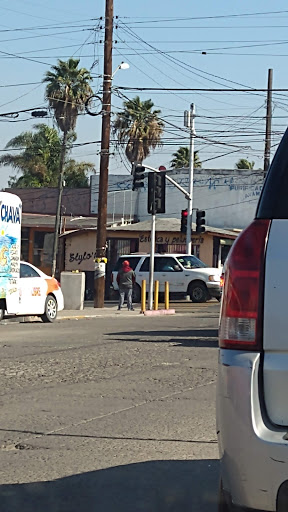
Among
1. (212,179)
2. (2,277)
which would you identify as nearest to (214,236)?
(212,179)

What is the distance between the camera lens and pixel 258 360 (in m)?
3.34

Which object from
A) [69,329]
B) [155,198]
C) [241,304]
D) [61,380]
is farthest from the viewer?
[155,198]

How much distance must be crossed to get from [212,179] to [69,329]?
4048 cm

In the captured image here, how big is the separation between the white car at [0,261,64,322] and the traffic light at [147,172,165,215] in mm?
5737

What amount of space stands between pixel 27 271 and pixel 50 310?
1.30 meters

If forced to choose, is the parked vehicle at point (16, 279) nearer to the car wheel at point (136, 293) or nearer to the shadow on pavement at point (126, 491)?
the car wheel at point (136, 293)

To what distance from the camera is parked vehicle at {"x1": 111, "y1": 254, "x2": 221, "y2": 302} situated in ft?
117

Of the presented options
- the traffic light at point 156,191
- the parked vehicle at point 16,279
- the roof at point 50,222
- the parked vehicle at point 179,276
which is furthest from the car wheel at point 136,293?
the roof at point 50,222

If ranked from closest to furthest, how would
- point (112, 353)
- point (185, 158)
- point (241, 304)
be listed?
point (241, 304)
point (112, 353)
point (185, 158)

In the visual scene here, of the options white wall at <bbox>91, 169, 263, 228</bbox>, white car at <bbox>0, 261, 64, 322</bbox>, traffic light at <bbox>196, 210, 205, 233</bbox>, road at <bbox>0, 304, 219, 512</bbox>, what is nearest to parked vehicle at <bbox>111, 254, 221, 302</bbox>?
traffic light at <bbox>196, 210, 205, 233</bbox>

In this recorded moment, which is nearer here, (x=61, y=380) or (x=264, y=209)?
(x=264, y=209)

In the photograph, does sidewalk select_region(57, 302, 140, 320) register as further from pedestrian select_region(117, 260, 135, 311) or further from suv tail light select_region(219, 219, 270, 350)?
suv tail light select_region(219, 219, 270, 350)

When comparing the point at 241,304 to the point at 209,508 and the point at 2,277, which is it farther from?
the point at 2,277

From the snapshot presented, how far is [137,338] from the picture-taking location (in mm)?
16875
